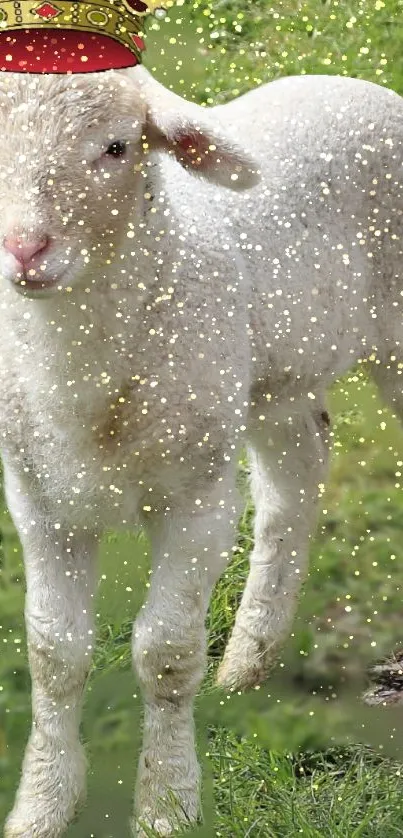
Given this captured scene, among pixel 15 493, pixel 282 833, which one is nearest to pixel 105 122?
pixel 15 493

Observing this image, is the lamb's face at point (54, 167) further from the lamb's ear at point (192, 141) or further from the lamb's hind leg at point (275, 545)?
the lamb's hind leg at point (275, 545)

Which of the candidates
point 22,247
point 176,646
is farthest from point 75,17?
point 176,646

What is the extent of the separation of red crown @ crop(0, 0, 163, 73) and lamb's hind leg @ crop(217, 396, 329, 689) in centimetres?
152

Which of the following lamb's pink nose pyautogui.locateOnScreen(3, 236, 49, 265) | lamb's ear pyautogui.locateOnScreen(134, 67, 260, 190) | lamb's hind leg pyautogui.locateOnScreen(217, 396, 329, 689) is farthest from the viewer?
lamb's hind leg pyautogui.locateOnScreen(217, 396, 329, 689)

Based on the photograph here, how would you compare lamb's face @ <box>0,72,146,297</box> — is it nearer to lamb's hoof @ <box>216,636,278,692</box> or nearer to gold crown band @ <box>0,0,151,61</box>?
gold crown band @ <box>0,0,151,61</box>

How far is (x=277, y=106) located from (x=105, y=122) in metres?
0.99

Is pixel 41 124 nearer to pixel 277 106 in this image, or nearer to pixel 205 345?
pixel 205 345

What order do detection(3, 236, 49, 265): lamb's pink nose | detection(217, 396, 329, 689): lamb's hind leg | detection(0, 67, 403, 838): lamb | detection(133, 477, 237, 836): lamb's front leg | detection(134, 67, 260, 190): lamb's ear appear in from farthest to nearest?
detection(217, 396, 329, 689): lamb's hind leg < detection(133, 477, 237, 836): lamb's front leg < detection(134, 67, 260, 190): lamb's ear < detection(0, 67, 403, 838): lamb < detection(3, 236, 49, 265): lamb's pink nose

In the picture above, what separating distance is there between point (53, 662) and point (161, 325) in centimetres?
80

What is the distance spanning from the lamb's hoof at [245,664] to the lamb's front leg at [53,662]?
701mm

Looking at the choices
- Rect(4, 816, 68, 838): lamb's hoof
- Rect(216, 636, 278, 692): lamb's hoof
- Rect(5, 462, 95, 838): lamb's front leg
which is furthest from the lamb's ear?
Rect(216, 636, 278, 692): lamb's hoof

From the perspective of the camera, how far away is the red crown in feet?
8.34

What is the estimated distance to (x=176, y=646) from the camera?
3189 mm

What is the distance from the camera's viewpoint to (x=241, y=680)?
13.1 feet
